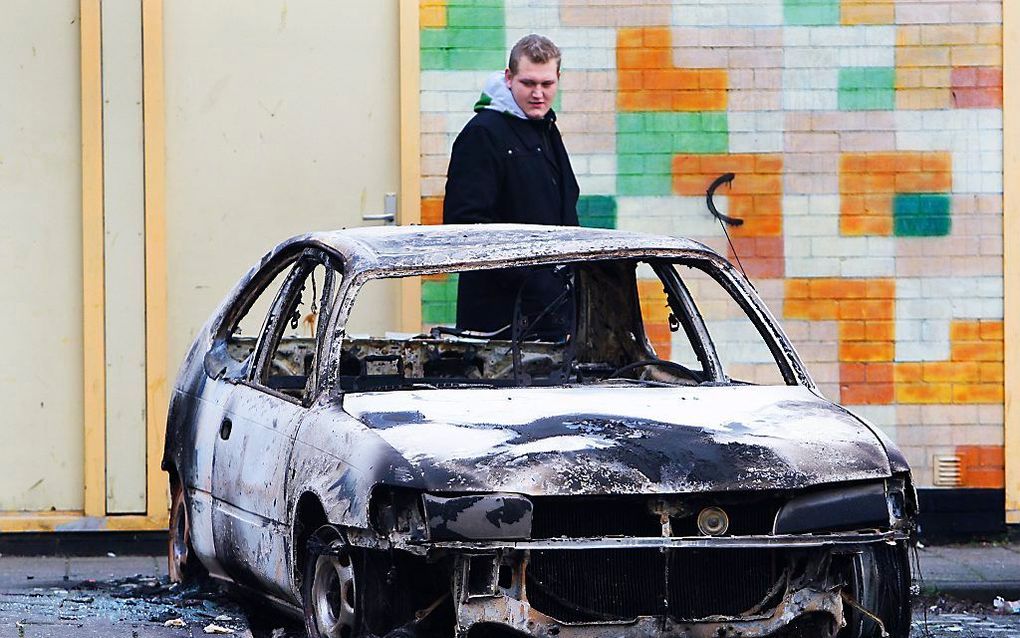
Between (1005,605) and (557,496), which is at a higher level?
(557,496)

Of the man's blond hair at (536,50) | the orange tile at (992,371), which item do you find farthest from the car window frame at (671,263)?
the orange tile at (992,371)

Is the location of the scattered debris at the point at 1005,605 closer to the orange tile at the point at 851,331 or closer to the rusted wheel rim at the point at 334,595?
the orange tile at the point at 851,331

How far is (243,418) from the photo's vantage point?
709cm

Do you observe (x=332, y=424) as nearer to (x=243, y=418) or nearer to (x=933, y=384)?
(x=243, y=418)

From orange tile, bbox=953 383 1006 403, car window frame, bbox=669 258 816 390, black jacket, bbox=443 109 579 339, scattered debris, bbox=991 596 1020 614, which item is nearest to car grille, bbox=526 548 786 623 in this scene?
car window frame, bbox=669 258 816 390

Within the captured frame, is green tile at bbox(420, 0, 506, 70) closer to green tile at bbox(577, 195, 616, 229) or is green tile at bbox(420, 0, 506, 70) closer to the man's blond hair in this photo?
green tile at bbox(577, 195, 616, 229)

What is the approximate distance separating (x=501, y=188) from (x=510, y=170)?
0.09 m

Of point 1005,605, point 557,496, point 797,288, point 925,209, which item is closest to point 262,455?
point 557,496

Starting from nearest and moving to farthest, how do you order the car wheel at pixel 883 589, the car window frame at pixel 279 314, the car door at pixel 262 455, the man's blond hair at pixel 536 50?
1. the car wheel at pixel 883 589
2. the car door at pixel 262 455
3. the car window frame at pixel 279 314
4. the man's blond hair at pixel 536 50

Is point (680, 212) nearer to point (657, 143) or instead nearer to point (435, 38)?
point (657, 143)

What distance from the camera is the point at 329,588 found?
20.3 ft

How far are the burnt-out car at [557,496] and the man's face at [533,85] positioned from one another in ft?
5.86

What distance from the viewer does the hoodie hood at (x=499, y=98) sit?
903cm

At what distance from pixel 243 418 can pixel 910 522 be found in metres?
2.36
